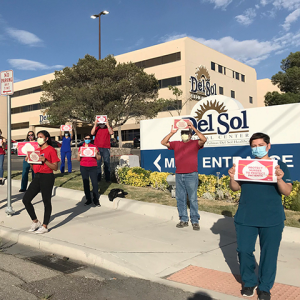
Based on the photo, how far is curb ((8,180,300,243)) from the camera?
5.72 meters

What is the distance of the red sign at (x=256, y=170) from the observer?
10.9 feet

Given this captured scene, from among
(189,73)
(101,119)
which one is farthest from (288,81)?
(101,119)

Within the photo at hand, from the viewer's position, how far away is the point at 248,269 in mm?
3518

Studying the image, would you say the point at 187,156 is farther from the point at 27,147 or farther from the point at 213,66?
the point at 213,66

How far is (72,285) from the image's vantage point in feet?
13.0

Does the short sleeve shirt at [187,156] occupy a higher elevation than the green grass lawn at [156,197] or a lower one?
higher

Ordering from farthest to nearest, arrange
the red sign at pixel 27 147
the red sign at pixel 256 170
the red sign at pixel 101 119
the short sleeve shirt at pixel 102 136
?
1. the short sleeve shirt at pixel 102 136
2. the red sign at pixel 101 119
3. the red sign at pixel 27 147
4. the red sign at pixel 256 170

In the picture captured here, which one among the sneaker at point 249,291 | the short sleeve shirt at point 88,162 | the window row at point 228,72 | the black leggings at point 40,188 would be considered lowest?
the sneaker at point 249,291

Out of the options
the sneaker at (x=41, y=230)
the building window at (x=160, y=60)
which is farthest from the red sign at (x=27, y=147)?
the building window at (x=160, y=60)

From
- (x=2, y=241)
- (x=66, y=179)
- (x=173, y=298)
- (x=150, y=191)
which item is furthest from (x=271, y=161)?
(x=66, y=179)

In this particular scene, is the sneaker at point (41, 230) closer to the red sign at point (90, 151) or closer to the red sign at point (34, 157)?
the red sign at point (34, 157)

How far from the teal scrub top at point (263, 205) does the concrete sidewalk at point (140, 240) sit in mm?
898

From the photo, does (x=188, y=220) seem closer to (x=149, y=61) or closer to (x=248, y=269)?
(x=248, y=269)

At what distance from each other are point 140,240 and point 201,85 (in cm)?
4461
